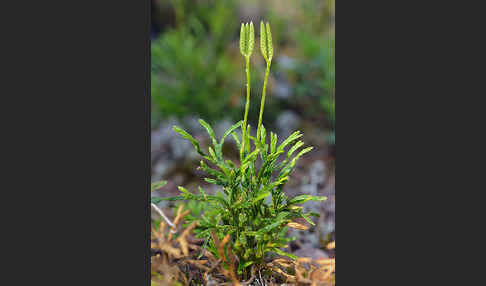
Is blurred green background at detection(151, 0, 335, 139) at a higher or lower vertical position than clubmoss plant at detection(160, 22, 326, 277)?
higher

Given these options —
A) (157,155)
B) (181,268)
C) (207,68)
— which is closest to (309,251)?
(181,268)

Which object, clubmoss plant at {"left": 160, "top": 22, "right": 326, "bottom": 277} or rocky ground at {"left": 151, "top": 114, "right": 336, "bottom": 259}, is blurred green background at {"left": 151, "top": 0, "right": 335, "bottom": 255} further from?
clubmoss plant at {"left": 160, "top": 22, "right": 326, "bottom": 277}

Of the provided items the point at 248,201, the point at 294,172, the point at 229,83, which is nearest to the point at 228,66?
the point at 229,83

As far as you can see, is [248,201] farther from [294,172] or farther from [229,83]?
[229,83]

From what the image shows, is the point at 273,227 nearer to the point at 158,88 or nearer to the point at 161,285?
the point at 161,285

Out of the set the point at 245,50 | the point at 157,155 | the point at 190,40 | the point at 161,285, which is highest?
the point at 190,40

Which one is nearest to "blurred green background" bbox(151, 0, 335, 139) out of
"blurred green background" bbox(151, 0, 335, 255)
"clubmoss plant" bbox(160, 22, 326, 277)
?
"blurred green background" bbox(151, 0, 335, 255)

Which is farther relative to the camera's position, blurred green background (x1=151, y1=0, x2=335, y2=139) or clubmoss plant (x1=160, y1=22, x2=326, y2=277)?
blurred green background (x1=151, y1=0, x2=335, y2=139)

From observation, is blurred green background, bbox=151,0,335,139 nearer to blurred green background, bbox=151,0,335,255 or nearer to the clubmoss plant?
blurred green background, bbox=151,0,335,255

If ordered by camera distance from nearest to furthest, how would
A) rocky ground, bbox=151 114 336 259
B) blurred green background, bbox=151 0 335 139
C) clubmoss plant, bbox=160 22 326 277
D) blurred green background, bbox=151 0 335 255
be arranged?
clubmoss plant, bbox=160 22 326 277 < rocky ground, bbox=151 114 336 259 < blurred green background, bbox=151 0 335 255 < blurred green background, bbox=151 0 335 139

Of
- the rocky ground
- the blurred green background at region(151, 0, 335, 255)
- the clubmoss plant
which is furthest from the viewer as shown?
the blurred green background at region(151, 0, 335, 255)

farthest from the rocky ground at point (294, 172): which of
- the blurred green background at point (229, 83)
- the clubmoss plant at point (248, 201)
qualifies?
the clubmoss plant at point (248, 201)
